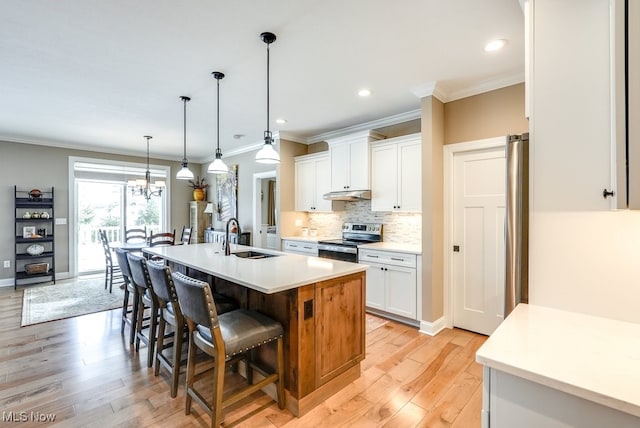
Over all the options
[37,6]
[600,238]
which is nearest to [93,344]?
[37,6]

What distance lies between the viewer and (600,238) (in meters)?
1.25

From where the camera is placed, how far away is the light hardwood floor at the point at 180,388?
198cm

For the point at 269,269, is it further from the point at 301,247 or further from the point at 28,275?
the point at 28,275

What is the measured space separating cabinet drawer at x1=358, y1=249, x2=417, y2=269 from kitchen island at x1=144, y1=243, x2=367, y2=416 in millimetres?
1222

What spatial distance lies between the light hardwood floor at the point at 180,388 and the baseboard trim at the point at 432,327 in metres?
0.07

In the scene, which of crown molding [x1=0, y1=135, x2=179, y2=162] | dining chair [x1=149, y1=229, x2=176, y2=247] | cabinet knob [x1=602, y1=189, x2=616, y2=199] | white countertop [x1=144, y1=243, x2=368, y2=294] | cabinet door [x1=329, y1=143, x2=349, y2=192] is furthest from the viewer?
crown molding [x1=0, y1=135, x2=179, y2=162]

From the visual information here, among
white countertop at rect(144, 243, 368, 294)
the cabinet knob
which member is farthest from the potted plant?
the cabinet knob

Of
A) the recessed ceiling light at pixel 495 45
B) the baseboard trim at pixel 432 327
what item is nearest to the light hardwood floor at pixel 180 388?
the baseboard trim at pixel 432 327

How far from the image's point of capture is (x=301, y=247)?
4.74m

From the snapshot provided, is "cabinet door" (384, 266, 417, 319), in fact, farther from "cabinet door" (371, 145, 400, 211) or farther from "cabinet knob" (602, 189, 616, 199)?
"cabinet knob" (602, 189, 616, 199)

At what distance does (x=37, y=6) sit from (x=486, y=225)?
4079 mm

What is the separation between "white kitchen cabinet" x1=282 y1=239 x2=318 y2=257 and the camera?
4535 mm

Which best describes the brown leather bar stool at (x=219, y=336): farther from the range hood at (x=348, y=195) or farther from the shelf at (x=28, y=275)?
the shelf at (x=28, y=275)

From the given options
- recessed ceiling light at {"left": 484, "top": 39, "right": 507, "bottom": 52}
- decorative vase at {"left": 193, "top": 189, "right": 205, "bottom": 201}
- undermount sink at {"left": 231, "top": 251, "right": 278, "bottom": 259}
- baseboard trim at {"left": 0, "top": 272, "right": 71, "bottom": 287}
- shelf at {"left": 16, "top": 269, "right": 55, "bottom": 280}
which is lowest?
baseboard trim at {"left": 0, "top": 272, "right": 71, "bottom": 287}
